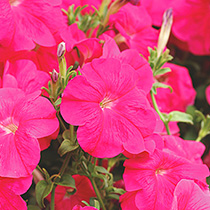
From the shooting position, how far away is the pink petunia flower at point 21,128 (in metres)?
0.49

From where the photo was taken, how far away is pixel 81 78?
520 mm

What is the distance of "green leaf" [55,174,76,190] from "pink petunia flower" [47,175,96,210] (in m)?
0.04

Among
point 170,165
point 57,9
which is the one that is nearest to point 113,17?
point 57,9

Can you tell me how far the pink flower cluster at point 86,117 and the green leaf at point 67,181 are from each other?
0.04 meters

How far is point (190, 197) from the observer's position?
0.53m

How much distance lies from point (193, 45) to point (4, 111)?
0.63 meters

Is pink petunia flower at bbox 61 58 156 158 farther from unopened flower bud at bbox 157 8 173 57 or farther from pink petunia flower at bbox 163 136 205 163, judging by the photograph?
unopened flower bud at bbox 157 8 173 57

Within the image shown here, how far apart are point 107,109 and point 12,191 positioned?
20 cm

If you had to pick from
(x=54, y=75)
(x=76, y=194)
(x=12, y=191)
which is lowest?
(x=76, y=194)

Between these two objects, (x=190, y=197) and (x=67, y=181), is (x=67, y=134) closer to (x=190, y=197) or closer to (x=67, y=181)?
(x=67, y=181)

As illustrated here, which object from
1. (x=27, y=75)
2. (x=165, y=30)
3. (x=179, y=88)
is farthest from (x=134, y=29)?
(x=27, y=75)

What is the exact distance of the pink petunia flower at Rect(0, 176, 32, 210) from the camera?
499 millimetres

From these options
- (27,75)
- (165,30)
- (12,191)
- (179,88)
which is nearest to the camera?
(12,191)

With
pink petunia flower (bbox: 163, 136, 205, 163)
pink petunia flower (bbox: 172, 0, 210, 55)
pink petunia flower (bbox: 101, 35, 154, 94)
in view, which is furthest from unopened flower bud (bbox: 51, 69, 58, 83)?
pink petunia flower (bbox: 172, 0, 210, 55)
